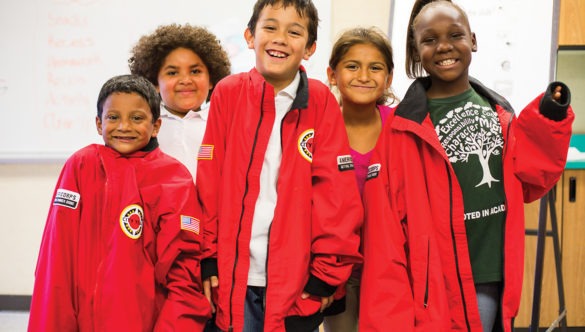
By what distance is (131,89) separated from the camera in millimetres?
1478

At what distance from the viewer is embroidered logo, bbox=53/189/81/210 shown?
4.42 ft

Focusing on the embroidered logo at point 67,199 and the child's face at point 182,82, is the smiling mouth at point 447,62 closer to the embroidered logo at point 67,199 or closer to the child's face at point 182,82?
the child's face at point 182,82

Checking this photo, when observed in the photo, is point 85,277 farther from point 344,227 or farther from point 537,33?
point 537,33

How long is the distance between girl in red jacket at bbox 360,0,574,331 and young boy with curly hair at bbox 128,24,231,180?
0.65 metres

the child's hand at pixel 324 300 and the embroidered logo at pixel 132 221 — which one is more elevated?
the embroidered logo at pixel 132 221

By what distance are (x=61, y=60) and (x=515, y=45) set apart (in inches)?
99.6

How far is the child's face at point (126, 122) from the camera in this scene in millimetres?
1438

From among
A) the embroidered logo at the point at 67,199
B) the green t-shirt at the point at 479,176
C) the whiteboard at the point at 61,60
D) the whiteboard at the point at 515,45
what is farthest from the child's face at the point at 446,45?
the whiteboard at the point at 61,60

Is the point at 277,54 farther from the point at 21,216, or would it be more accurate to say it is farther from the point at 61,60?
the point at 21,216

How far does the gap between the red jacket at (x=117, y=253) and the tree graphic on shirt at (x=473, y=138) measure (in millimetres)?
735

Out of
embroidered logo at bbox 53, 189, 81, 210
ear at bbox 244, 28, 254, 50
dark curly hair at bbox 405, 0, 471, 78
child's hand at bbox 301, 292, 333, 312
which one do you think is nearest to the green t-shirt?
dark curly hair at bbox 405, 0, 471, 78

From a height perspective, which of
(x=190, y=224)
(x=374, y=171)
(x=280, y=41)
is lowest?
(x=190, y=224)

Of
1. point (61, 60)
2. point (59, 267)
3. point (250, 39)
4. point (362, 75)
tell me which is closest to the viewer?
point (59, 267)

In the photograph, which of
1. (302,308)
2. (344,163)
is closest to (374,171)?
(344,163)
